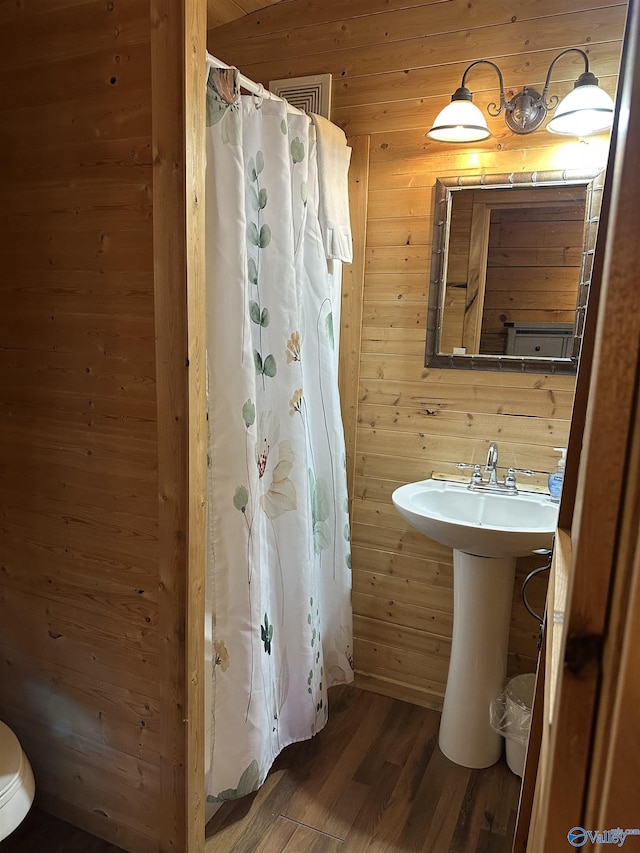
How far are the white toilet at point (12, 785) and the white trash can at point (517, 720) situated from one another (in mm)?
1396

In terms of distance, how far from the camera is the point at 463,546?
1.78 metres

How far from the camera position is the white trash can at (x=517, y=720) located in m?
1.89

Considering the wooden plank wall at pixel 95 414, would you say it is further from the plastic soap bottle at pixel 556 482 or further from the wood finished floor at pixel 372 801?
the plastic soap bottle at pixel 556 482

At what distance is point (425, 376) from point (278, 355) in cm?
65

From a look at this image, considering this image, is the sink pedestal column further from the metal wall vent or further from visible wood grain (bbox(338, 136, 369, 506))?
the metal wall vent

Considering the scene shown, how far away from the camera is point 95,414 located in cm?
145

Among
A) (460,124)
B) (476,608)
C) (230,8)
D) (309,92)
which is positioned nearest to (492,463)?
(476,608)

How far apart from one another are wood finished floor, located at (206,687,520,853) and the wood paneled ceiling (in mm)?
2634

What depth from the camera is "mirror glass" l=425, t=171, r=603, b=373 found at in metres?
1.90

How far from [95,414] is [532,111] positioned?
1587mm

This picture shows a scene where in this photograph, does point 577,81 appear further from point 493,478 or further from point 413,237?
point 493,478

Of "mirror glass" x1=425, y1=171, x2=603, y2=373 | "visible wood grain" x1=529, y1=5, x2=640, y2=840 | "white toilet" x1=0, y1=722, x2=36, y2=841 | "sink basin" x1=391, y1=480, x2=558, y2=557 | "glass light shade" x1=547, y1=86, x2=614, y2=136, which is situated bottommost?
"white toilet" x1=0, y1=722, x2=36, y2=841

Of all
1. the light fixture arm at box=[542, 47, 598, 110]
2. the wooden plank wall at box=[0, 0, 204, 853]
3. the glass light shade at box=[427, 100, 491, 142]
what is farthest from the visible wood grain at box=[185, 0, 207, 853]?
the light fixture arm at box=[542, 47, 598, 110]

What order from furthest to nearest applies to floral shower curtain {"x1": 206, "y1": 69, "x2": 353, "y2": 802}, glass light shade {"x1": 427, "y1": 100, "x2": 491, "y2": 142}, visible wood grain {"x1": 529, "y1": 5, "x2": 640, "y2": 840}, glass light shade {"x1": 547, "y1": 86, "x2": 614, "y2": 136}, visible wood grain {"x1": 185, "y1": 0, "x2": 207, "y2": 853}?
glass light shade {"x1": 427, "y1": 100, "x2": 491, "y2": 142} → glass light shade {"x1": 547, "y1": 86, "x2": 614, "y2": 136} → floral shower curtain {"x1": 206, "y1": 69, "x2": 353, "y2": 802} → visible wood grain {"x1": 185, "y1": 0, "x2": 207, "y2": 853} → visible wood grain {"x1": 529, "y1": 5, "x2": 640, "y2": 840}
